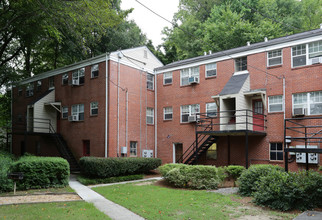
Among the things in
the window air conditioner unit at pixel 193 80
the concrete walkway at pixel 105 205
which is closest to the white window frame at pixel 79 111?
the concrete walkway at pixel 105 205

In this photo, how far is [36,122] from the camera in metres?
24.1

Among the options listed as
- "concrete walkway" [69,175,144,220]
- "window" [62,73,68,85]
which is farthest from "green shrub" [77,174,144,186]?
"window" [62,73,68,85]

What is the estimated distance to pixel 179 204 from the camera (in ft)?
33.3

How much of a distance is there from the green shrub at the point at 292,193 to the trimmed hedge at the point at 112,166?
9191mm

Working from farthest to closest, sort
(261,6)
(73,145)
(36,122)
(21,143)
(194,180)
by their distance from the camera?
(261,6) < (21,143) < (36,122) < (73,145) < (194,180)

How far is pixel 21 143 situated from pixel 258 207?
2508 centimetres

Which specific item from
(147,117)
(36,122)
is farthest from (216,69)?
(36,122)

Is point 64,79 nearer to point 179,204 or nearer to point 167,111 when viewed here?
point 167,111

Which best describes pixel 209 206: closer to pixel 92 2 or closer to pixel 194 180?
pixel 194 180

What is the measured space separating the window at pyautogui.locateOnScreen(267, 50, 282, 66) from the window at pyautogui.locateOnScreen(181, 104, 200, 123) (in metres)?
5.82

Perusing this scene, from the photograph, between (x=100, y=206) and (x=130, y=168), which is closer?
(x=100, y=206)

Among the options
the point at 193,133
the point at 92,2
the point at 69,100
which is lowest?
the point at 193,133

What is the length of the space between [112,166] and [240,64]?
419 inches

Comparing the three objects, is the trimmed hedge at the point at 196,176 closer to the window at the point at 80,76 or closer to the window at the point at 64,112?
the window at the point at 80,76
